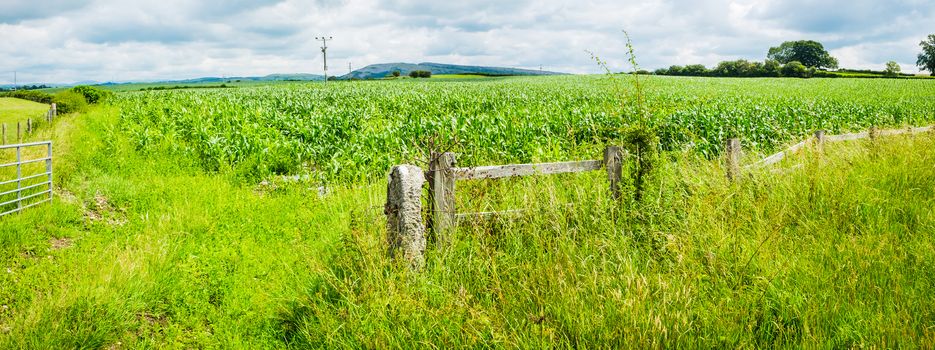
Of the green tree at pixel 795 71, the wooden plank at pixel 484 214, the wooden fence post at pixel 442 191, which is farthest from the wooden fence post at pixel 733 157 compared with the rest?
the green tree at pixel 795 71

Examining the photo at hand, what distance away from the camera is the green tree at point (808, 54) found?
429 feet

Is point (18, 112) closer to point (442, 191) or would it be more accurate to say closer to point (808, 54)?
point (442, 191)

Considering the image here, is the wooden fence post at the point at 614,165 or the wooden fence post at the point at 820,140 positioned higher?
the wooden fence post at the point at 820,140

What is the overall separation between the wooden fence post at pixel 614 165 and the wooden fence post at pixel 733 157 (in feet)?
9.36

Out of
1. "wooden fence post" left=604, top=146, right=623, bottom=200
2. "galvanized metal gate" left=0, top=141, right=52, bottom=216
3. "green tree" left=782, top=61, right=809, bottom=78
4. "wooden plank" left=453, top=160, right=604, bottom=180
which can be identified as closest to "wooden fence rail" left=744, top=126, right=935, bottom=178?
"wooden fence post" left=604, top=146, right=623, bottom=200

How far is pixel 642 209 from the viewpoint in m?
5.61

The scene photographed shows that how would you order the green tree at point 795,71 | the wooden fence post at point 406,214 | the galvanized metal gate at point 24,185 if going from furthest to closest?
the green tree at point 795,71, the galvanized metal gate at point 24,185, the wooden fence post at point 406,214

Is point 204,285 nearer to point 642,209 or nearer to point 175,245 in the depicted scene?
point 175,245

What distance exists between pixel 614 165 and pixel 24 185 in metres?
11.0

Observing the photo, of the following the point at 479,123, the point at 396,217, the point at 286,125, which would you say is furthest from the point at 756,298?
the point at 286,125

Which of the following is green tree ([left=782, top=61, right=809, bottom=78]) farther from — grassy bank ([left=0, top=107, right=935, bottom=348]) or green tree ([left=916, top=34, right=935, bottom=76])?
grassy bank ([left=0, top=107, right=935, bottom=348])

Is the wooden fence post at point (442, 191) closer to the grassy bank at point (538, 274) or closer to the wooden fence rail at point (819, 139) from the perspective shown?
the grassy bank at point (538, 274)

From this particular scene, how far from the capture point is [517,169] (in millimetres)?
5633

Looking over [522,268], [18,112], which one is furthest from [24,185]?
[18,112]
